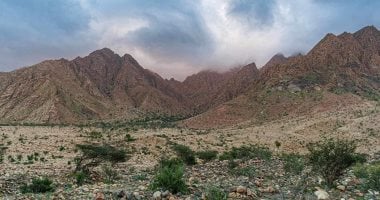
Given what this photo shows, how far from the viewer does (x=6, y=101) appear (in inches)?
5536

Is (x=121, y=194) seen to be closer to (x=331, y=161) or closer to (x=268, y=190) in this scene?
(x=268, y=190)

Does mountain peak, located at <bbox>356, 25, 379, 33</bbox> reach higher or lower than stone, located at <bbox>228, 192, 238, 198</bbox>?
higher

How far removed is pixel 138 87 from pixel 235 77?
40.9 metres

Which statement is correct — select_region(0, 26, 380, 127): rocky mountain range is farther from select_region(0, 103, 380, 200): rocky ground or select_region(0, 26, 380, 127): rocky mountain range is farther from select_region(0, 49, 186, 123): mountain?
select_region(0, 103, 380, 200): rocky ground

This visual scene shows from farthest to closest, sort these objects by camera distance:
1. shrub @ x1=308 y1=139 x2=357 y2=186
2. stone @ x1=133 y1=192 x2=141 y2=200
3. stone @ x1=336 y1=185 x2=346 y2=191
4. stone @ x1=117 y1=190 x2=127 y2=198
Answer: shrub @ x1=308 y1=139 x2=357 y2=186 < stone @ x1=336 y1=185 x2=346 y2=191 < stone @ x1=133 y1=192 x2=141 y2=200 < stone @ x1=117 y1=190 x2=127 y2=198

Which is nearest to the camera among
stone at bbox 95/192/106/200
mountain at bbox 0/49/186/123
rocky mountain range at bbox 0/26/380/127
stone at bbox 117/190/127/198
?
stone at bbox 95/192/106/200

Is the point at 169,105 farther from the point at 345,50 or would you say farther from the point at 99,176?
the point at 99,176

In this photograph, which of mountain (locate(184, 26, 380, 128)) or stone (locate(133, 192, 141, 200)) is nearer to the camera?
stone (locate(133, 192, 141, 200))

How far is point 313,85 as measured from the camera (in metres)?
109

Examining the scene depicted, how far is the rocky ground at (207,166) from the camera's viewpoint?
43.3 feet

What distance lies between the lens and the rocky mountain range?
102 meters

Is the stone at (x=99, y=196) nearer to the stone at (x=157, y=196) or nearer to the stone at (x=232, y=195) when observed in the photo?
the stone at (x=157, y=196)

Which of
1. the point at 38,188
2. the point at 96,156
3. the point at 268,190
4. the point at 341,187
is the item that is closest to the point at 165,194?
the point at 268,190

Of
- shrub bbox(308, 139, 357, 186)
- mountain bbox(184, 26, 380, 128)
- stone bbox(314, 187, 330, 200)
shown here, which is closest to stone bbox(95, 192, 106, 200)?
stone bbox(314, 187, 330, 200)
